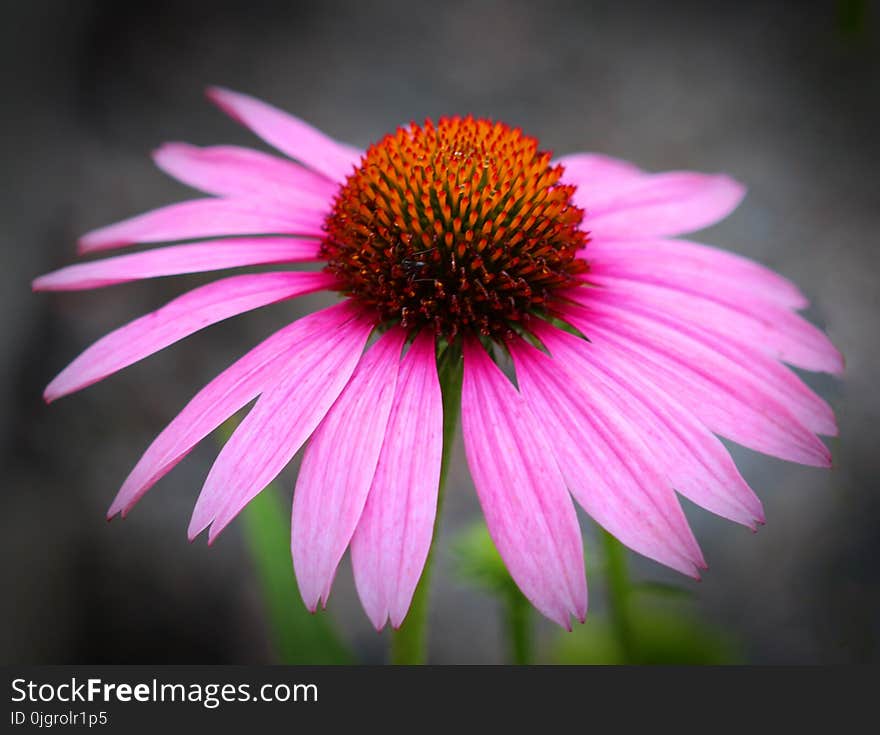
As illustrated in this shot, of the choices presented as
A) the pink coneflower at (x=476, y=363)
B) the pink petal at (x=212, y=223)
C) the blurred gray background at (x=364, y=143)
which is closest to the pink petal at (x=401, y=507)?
the pink coneflower at (x=476, y=363)

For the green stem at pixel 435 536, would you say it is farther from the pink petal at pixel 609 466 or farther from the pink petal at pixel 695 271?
the pink petal at pixel 695 271

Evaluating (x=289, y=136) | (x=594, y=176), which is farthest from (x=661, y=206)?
(x=289, y=136)

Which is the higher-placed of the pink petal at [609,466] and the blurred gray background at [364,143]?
the blurred gray background at [364,143]

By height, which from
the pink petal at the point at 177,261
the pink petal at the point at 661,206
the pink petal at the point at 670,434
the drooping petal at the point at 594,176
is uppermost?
the drooping petal at the point at 594,176

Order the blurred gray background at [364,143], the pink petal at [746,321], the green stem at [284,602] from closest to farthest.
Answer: the pink petal at [746,321], the green stem at [284,602], the blurred gray background at [364,143]

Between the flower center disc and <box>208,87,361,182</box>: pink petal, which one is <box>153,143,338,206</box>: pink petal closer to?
<box>208,87,361,182</box>: pink petal

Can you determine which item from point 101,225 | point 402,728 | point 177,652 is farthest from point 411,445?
point 101,225
